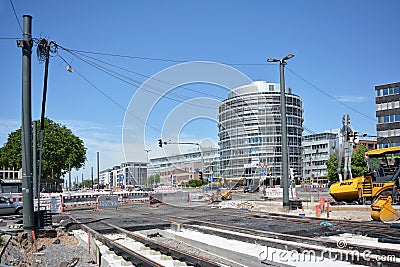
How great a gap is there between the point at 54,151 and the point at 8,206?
37.4 meters

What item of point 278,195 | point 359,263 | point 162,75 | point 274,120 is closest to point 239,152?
point 274,120

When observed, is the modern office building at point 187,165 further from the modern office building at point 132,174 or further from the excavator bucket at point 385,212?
the excavator bucket at point 385,212

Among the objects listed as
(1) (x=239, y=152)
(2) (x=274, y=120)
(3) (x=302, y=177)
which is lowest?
(3) (x=302, y=177)

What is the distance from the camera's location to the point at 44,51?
16.8 metres

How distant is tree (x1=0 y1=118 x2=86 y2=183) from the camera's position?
6228 centimetres

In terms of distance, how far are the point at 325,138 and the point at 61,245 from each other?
402 feet

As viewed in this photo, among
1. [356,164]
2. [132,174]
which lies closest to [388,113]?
[356,164]

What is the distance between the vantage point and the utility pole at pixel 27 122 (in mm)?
13812

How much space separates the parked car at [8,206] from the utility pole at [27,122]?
14330 millimetres

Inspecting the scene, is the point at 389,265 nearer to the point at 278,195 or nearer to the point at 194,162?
the point at 278,195

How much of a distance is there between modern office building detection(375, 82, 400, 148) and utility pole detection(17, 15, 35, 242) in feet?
237

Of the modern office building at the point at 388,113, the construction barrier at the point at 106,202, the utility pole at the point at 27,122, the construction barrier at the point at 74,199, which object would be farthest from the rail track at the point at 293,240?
the modern office building at the point at 388,113

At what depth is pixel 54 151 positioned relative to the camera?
62.8m

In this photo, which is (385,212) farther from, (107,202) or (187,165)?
(187,165)
